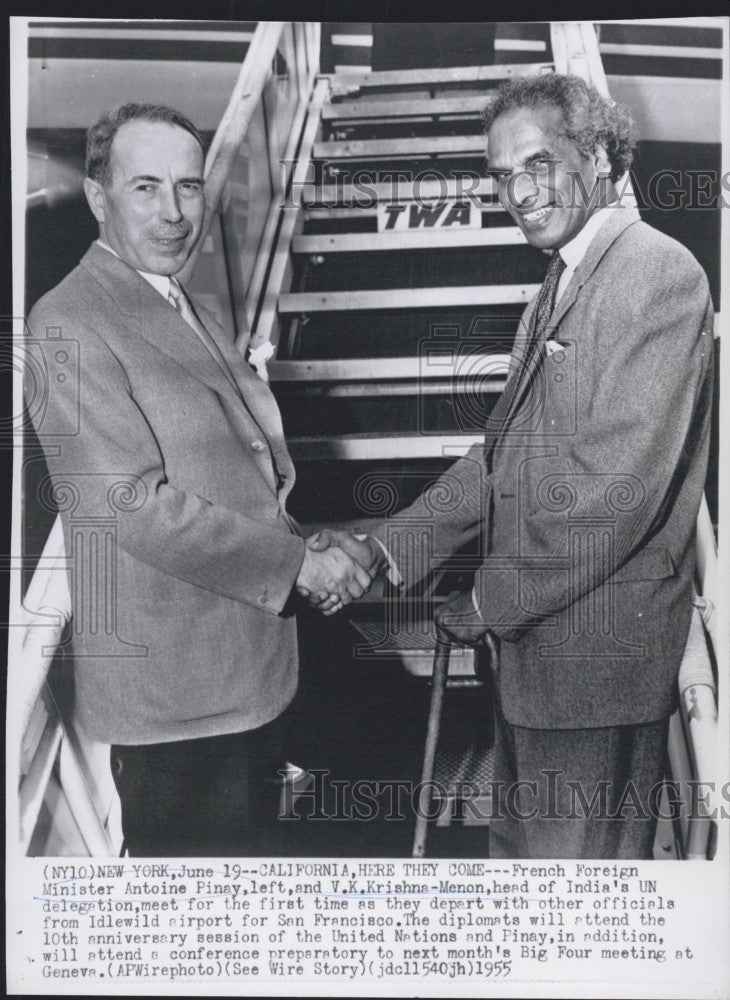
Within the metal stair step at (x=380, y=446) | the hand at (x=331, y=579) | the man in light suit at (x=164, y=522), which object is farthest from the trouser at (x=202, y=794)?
the metal stair step at (x=380, y=446)

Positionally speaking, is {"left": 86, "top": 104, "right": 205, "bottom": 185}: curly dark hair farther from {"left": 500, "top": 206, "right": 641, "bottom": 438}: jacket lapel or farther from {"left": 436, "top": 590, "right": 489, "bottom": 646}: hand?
{"left": 436, "top": 590, "right": 489, "bottom": 646}: hand

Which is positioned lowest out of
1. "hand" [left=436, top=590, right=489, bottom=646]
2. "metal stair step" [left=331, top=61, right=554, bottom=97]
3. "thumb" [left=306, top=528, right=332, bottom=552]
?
"hand" [left=436, top=590, right=489, bottom=646]

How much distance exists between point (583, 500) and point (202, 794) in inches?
42.4

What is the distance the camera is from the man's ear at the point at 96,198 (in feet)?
6.51

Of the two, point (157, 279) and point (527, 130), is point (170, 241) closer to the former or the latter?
point (157, 279)

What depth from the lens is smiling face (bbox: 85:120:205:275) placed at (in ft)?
6.47

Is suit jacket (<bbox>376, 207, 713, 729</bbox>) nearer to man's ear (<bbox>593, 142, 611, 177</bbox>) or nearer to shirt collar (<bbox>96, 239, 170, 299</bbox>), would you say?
man's ear (<bbox>593, 142, 611, 177</bbox>)

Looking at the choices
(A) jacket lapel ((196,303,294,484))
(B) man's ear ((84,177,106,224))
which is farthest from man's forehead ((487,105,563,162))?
(B) man's ear ((84,177,106,224))

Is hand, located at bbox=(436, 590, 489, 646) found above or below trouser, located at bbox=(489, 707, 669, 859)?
above

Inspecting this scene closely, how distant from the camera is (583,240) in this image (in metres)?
1.99

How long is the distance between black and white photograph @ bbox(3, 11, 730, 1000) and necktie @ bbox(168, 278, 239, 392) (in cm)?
1

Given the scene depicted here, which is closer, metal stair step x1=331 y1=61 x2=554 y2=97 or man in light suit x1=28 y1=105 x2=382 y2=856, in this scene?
man in light suit x1=28 y1=105 x2=382 y2=856

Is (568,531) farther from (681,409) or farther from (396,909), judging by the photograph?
(396,909)

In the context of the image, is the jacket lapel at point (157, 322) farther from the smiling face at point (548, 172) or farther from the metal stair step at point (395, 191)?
the smiling face at point (548, 172)
